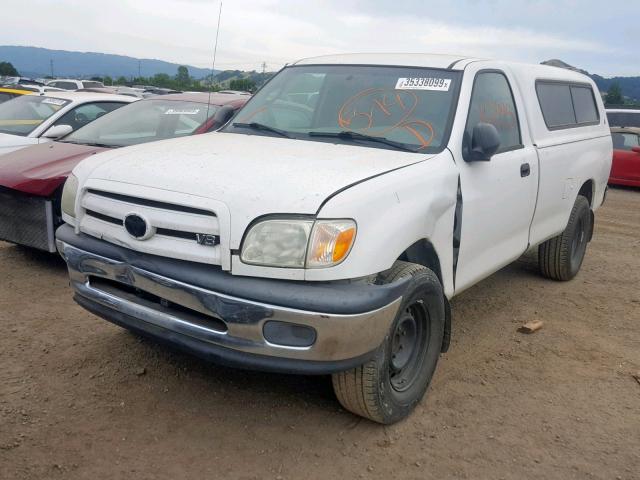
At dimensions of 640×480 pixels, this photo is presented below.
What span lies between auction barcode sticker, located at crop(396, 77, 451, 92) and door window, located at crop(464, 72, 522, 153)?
0.19 m

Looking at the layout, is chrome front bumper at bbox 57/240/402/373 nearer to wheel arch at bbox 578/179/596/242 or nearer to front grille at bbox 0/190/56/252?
front grille at bbox 0/190/56/252

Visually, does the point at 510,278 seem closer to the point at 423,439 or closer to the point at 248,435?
the point at 423,439

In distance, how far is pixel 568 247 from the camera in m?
5.73

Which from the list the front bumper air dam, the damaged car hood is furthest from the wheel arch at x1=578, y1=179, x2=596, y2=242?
the damaged car hood

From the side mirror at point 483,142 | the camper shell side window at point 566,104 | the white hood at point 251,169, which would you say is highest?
the camper shell side window at point 566,104

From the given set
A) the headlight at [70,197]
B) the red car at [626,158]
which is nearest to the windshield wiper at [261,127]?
A: the headlight at [70,197]

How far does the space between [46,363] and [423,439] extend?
2.19 m

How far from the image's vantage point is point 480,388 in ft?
12.2

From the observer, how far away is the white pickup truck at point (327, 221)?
2734 millimetres

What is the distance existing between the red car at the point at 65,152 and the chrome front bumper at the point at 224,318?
1.94 meters

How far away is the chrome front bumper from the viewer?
2691 mm

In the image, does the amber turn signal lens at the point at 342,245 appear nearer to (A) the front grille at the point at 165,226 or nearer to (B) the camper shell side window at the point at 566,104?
(A) the front grille at the point at 165,226

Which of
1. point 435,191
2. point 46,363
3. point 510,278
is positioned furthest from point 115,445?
point 510,278

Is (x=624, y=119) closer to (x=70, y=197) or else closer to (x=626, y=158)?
(x=626, y=158)
